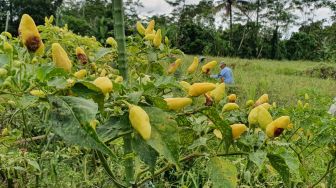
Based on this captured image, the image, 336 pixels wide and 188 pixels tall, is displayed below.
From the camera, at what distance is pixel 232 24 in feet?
97.5

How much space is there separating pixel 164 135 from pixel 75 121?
0.47 feet

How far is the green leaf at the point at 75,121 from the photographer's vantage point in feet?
1.76

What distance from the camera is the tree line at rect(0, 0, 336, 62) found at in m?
23.0

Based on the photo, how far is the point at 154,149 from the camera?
67 cm

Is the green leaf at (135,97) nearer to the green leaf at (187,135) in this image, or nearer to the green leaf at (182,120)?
the green leaf at (182,120)

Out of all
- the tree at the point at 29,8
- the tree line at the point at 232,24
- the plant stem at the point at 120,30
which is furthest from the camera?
the tree at the point at 29,8

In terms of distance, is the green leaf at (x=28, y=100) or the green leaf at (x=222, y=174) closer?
the green leaf at (x=28, y=100)

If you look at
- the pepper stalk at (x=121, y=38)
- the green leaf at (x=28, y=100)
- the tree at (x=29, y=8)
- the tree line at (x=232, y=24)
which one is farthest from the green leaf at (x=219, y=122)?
the tree at (x=29, y=8)

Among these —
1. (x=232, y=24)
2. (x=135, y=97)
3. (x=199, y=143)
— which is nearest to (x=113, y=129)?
(x=135, y=97)

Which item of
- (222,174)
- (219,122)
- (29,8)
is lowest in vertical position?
(222,174)

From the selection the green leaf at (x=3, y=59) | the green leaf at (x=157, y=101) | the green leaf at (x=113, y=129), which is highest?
the green leaf at (x=3, y=59)

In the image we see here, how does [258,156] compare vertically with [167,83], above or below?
below

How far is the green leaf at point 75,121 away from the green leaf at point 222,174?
0.33 meters

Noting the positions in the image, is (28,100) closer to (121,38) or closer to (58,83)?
(58,83)
